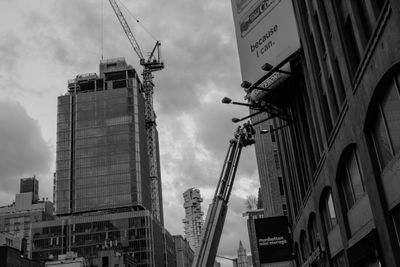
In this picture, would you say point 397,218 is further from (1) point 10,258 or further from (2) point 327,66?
(1) point 10,258

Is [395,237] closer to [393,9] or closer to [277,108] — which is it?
[393,9]

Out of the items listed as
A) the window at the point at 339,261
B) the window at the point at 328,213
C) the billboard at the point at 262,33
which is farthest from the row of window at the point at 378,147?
the billboard at the point at 262,33

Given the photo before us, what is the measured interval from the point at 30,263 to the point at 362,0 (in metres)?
84.8

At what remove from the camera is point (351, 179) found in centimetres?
2459

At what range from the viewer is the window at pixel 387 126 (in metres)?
17.7

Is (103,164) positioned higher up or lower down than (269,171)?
higher up

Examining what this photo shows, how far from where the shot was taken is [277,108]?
43844mm

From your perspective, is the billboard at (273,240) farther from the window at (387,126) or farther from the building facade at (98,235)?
the building facade at (98,235)

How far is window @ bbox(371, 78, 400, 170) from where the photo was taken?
57.9ft

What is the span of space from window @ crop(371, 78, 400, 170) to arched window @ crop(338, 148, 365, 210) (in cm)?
322

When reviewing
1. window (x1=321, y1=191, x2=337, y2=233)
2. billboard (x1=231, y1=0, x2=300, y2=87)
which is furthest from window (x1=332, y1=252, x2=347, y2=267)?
billboard (x1=231, y1=0, x2=300, y2=87)

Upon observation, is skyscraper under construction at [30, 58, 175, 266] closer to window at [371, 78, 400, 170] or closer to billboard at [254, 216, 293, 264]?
billboard at [254, 216, 293, 264]

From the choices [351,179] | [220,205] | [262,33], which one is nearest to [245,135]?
[220,205]

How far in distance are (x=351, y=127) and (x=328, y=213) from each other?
9.92m
